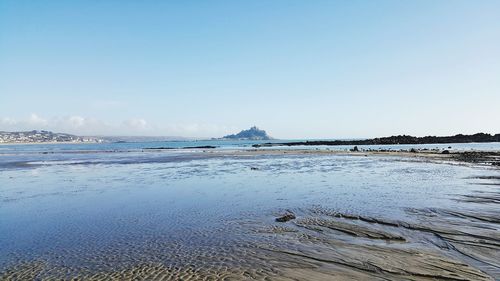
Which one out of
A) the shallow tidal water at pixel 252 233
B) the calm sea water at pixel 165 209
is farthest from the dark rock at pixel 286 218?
the calm sea water at pixel 165 209

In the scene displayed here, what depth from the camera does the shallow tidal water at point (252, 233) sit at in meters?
7.93

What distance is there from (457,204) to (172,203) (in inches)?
496

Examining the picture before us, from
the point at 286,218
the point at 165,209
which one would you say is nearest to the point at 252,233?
the point at 286,218

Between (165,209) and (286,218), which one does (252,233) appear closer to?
(286,218)

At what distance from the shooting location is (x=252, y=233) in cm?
1109

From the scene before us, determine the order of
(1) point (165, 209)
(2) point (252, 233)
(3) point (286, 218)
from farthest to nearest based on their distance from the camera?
(1) point (165, 209)
(3) point (286, 218)
(2) point (252, 233)

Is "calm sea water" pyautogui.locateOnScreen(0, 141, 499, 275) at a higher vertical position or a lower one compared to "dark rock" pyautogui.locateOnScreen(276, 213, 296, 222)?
lower

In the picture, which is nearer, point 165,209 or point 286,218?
point 286,218

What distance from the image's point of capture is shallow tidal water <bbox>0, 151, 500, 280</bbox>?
793 centimetres

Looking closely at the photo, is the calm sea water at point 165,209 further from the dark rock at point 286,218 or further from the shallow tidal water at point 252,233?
the dark rock at point 286,218

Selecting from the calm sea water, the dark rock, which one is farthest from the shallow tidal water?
the dark rock

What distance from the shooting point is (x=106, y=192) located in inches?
805

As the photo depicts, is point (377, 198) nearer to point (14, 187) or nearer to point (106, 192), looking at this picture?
point (106, 192)

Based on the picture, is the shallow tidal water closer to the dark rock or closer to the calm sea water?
the calm sea water
